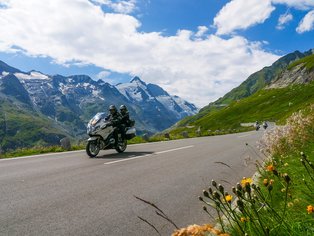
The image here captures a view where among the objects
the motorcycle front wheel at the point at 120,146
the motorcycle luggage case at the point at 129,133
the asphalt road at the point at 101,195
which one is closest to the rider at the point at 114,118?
the motorcycle front wheel at the point at 120,146

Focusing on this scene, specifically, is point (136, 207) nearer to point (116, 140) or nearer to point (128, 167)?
point (128, 167)

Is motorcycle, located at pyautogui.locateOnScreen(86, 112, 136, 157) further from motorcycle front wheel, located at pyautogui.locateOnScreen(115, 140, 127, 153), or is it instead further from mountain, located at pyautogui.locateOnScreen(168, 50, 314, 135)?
mountain, located at pyautogui.locateOnScreen(168, 50, 314, 135)

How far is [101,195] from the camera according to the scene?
791cm

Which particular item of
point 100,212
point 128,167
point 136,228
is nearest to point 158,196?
point 100,212

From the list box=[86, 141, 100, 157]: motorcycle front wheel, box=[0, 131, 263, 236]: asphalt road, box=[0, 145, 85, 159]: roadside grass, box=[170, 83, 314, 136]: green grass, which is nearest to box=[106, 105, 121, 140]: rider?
box=[86, 141, 100, 157]: motorcycle front wheel

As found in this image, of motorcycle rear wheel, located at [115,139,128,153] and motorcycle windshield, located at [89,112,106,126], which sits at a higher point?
motorcycle windshield, located at [89,112,106,126]

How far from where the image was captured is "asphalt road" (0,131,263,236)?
5730 mm

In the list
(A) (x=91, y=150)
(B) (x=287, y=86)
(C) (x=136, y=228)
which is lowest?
(C) (x=136, y=228)

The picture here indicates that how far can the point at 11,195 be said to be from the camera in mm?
7844

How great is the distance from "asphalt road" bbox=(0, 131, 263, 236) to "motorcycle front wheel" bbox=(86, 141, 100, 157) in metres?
2.81

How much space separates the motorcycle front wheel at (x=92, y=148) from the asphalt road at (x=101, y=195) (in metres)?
2.81

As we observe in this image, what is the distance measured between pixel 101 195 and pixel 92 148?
28.3 feet

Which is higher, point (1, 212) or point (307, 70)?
point (307, 70)

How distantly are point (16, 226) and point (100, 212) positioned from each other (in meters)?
1.43
